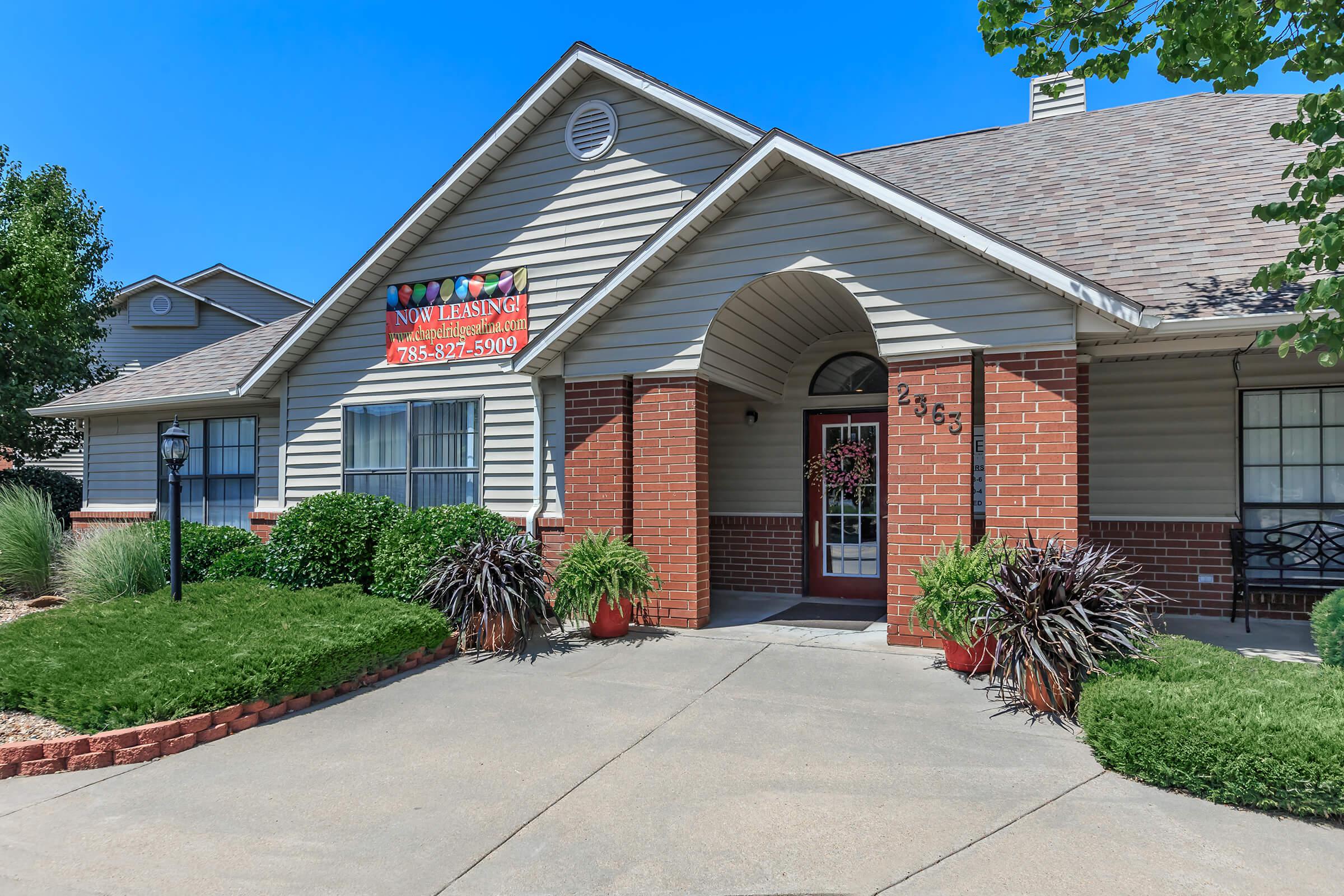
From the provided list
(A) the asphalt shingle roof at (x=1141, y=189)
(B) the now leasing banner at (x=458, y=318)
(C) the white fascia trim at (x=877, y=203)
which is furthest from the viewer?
(B) the now leasing banner at (x=458, y=318)

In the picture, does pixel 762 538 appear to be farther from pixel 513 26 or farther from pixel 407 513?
pixel 513 26

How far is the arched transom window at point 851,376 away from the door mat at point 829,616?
2.65 meters

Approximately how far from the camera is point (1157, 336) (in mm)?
6855

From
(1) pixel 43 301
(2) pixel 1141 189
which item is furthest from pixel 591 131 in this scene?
(1) pixel 43 301

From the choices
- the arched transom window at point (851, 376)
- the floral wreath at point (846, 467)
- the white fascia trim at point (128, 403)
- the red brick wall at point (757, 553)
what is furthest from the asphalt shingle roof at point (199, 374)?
the floral wreath at point (846, 467)

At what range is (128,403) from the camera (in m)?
12.5

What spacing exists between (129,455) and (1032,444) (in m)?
14.4

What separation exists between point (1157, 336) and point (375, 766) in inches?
285

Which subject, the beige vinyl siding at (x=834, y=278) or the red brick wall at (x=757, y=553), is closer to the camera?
the beige vinyl siding at (x=834, y=278)

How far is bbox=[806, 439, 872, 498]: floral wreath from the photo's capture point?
9.53m

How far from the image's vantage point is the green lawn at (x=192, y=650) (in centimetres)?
547

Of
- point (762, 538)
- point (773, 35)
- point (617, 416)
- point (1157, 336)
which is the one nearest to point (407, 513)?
point (617, 416)

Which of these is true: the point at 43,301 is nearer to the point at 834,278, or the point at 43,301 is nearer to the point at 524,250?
the point at 524,250

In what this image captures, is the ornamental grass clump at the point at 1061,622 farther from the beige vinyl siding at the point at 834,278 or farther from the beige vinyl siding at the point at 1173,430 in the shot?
the beige vinyl siding at the point at 1173,430
